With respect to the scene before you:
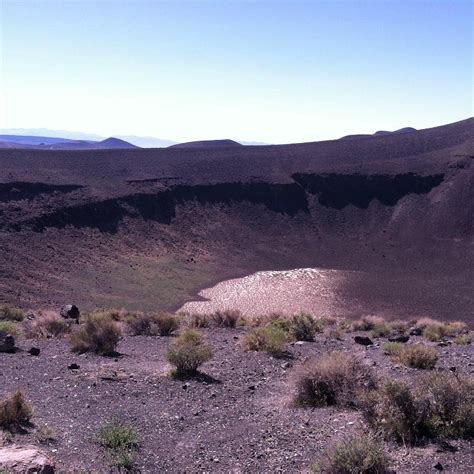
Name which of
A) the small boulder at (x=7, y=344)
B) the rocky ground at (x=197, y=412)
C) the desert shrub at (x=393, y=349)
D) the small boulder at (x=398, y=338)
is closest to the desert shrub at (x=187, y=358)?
the rocky ground at (x=197, y=412)

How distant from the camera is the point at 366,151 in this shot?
78.6 m

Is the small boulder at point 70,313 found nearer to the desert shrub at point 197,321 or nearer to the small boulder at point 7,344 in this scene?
the desert shrub at point 197,321

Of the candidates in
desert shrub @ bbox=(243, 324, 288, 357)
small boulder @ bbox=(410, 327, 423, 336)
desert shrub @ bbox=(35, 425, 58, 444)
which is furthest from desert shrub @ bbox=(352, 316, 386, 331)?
desert shrub @ bbox=(35, 425, 58, 444)

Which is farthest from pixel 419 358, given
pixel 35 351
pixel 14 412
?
pixel 35 351

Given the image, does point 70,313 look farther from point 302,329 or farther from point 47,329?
point 302,329

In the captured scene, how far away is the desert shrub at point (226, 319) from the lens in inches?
942

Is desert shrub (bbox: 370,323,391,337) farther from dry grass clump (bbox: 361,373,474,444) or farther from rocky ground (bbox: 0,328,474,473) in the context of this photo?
dry grass clump (bbox: 361,373,474,444)

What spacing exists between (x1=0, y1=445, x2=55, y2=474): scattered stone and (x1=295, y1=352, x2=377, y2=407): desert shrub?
15.9 feet

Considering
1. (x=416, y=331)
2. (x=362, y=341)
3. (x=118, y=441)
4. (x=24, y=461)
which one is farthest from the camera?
(x=416, y=331)

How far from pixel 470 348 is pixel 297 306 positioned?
2103 cm

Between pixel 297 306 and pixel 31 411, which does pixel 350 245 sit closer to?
pixel 297 306

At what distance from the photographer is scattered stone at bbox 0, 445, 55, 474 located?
A: 289 inches

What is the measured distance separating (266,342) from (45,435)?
7879 millimetres

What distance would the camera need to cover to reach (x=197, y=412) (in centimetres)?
1130
